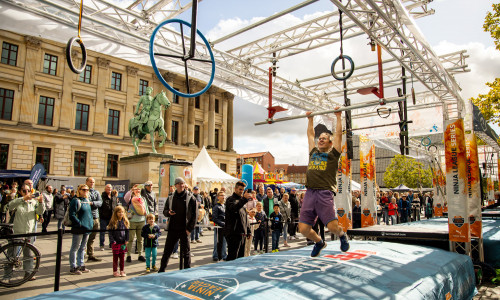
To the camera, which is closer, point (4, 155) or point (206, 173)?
point (206, 173)

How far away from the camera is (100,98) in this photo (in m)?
32.7

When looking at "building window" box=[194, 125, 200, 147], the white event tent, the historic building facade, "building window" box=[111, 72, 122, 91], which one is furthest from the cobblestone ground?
"building window" box=[194, 125, 200, 147]

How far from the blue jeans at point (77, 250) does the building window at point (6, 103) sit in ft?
87.3

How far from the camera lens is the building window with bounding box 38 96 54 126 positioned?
29.3 m

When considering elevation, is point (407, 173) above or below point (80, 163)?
above

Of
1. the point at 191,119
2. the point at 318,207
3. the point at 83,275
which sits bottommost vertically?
the point at 83,275

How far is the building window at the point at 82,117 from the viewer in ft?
104

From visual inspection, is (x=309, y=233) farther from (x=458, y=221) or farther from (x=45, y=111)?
(x=45, y=111)

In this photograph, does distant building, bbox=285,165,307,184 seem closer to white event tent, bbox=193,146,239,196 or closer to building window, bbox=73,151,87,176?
building window, bbox=73,151,87,176

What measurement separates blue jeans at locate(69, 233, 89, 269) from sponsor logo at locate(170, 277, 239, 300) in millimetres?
4282

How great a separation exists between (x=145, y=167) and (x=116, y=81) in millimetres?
20772

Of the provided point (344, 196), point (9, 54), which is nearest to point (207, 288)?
point (344, 196)

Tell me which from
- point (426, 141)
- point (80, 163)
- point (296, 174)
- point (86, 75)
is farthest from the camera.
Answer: point (296, 174)

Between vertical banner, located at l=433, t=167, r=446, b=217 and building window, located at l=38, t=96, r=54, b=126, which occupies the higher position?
building window, located at l=38, t=96, r=54, b=126
